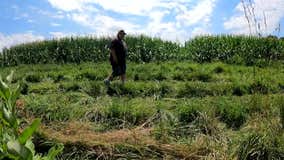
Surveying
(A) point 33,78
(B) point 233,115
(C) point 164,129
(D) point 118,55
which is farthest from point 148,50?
(C) point 164,129

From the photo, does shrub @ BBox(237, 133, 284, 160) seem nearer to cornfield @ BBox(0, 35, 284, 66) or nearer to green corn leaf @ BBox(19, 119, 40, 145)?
green corn leaf @ BBox(19, 119, 40, 145)

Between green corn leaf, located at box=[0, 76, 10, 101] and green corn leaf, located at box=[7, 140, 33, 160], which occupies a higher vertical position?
green corn leaf, located at box=[0, 76, 10, 101]

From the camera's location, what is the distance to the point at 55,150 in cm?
76

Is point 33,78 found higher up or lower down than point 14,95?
lower down

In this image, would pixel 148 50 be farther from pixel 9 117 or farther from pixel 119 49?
pixel 9 117

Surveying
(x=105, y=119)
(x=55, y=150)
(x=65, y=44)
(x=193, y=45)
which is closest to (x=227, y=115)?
(x=105, y=119)

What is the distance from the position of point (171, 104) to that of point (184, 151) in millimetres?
3788

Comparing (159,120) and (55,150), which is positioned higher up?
(55,150)

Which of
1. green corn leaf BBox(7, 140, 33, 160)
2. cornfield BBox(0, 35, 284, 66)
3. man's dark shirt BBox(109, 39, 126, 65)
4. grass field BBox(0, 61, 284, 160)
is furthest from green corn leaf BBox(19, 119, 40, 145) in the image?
cornfield BBox(0, 35, 284, 66)

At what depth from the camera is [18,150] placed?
2.15ft

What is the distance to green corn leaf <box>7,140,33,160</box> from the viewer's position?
653mm

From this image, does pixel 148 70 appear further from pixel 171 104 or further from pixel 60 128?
pixel 60 128

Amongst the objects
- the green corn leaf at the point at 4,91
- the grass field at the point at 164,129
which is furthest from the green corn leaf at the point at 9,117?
the grass field at the point at 164,129

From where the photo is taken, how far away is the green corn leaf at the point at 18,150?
0.65 meters
